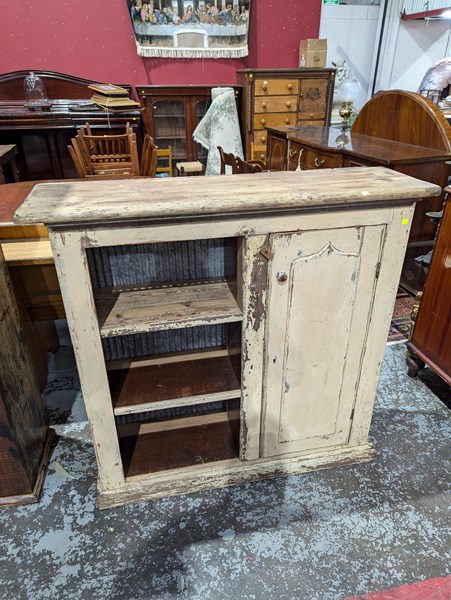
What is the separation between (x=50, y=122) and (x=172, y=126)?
156cm

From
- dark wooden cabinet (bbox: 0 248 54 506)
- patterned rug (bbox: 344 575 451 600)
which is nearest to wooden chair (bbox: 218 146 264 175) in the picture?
dark wooden cabinet (bbox: 0 248 54 506)

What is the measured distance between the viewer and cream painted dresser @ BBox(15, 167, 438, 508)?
1.20m

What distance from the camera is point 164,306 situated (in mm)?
1439

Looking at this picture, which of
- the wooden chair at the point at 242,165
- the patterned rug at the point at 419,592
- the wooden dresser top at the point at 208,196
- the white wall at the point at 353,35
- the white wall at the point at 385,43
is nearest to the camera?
the wooden dresser top at the point at 208,196

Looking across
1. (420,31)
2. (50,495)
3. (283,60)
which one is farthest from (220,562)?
(420,31)

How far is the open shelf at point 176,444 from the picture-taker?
1.66 meters

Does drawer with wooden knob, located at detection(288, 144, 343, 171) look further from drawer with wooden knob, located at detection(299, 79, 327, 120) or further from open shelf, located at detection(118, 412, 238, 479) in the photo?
open shelf, located at detection(118, 412, 238, 479)

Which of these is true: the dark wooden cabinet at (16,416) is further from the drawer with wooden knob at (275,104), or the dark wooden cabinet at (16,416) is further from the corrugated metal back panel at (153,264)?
the drawer with wooden knob at (275,104)

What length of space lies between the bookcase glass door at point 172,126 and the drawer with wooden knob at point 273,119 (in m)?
0.91

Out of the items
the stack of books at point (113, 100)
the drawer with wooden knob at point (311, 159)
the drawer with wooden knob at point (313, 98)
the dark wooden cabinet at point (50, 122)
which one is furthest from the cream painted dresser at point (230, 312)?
the drawer with wooden knob at point (313, 98)

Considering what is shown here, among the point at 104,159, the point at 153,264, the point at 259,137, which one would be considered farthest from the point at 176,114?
the point at 153,264

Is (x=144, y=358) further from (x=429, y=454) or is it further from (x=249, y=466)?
(x=429, y=454)

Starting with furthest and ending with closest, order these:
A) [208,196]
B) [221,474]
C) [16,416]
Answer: [221,474], [16,416], [208,196]

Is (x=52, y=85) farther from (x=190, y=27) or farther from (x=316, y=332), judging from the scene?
(x=316, y=332)
